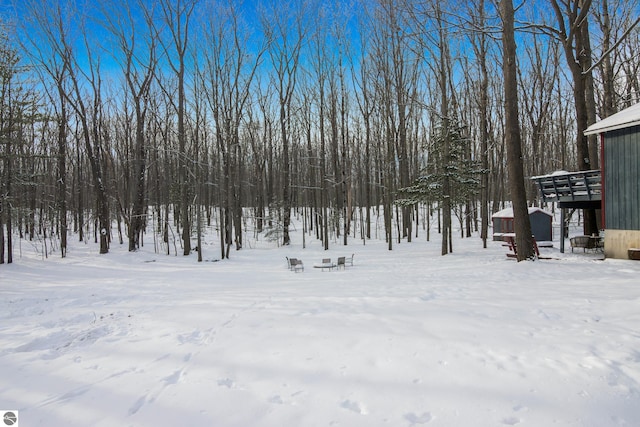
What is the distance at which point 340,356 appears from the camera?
398 centimetres

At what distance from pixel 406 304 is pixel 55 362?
5286mm

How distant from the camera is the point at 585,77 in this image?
509 inches

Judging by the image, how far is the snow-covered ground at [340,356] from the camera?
9.63 feet

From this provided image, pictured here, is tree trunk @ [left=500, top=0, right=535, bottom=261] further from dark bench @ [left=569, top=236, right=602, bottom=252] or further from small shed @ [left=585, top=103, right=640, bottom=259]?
dark bench @ [left=569, top=236, right=602, bottom=252]

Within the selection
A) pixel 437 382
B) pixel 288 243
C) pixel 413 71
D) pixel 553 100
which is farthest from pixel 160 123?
pixel 553 100

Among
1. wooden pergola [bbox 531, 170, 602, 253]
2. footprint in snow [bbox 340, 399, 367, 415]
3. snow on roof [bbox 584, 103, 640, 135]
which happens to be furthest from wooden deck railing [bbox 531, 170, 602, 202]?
footprint in snow [bbox 340, 399, 367, 415]

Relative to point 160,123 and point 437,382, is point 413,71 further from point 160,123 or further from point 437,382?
point 437,382

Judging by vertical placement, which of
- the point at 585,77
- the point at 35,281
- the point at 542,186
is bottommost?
the point at 35,281

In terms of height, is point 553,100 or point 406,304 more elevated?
point 553,100

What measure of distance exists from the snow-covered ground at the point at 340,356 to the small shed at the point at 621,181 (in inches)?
94.6

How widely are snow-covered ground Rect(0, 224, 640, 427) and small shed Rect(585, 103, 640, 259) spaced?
7.88ft

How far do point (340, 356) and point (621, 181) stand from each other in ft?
35.9

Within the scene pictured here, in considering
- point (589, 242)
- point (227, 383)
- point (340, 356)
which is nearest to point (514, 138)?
point (589, 242)

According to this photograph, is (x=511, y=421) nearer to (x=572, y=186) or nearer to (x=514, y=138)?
(x=514, y=138)
